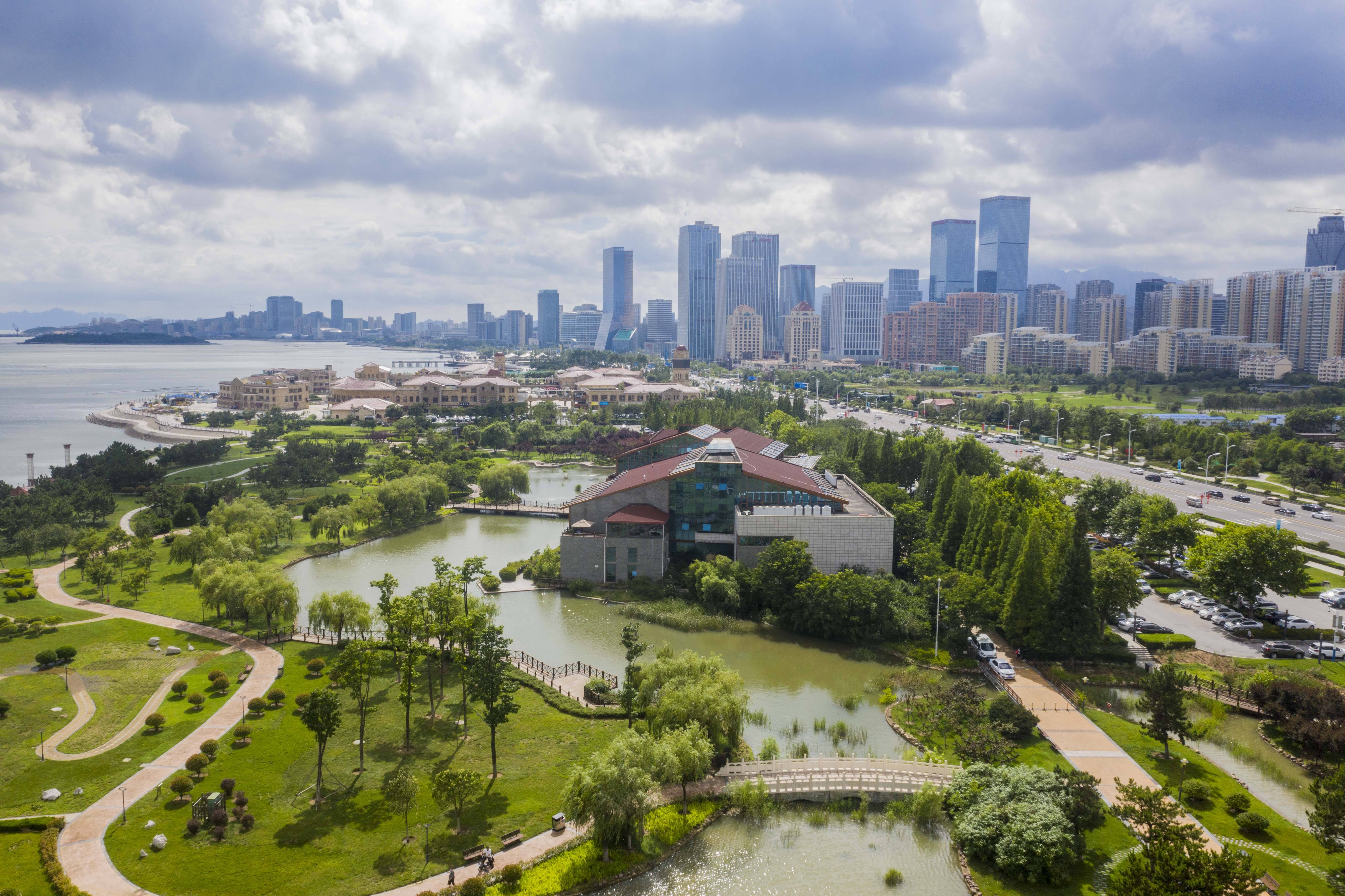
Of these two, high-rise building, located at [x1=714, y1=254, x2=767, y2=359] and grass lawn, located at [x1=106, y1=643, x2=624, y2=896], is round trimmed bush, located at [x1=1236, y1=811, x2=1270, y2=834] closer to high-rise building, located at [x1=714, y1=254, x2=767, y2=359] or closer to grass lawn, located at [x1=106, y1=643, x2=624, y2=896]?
grass lawn, located at [x1=106, y1=643, x2=624, y2=896]

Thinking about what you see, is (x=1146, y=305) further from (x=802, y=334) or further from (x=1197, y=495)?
(x=1197, y=495)

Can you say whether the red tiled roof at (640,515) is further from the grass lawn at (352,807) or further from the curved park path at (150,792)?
the curved park path at (150,792)

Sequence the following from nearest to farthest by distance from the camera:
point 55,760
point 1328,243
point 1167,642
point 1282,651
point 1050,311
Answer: point 55,760 → point 1282,651 → point 1167,642 → point 1328,243 → point 1050,311

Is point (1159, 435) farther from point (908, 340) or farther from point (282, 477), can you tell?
point (908, 340)

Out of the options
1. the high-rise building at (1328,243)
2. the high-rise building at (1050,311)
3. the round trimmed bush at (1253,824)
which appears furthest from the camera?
the high-rise building at (1050,311)

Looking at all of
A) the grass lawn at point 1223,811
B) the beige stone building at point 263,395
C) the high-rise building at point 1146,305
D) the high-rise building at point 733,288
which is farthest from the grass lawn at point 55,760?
the high-rise building at point 733,288

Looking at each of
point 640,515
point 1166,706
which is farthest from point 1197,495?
point 1166,706
